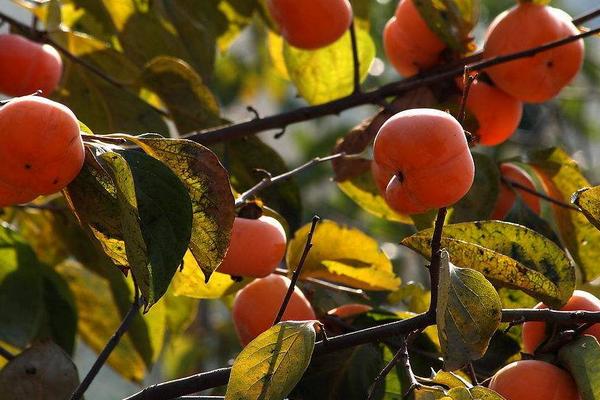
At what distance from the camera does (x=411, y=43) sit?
1479 millimetres

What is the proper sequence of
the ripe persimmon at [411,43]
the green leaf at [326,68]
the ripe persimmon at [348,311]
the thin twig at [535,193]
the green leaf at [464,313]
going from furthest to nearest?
the green leaf at [326,68] → the ripe persimmon at [411,43] → the thin twig at [535,193] → the ripe persimmon at [348,311] → the green leaf at [464,313]

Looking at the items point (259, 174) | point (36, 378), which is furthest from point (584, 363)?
point (259, 174)

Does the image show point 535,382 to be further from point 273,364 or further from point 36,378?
point 36,378

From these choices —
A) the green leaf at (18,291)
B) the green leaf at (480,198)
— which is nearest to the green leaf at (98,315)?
the green leaf at (18,291)

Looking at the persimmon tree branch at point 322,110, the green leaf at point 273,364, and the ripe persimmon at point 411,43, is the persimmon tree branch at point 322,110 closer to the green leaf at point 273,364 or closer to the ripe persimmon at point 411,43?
the ripe persimmon at point 411,43

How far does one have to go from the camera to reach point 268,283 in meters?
1.20

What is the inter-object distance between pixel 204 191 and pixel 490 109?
539mm

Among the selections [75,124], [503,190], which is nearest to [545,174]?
[503,190]

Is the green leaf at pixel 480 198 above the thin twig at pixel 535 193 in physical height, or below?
above

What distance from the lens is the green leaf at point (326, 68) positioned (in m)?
1.62

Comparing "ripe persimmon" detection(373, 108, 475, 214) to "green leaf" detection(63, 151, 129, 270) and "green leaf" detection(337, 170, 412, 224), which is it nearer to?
"green leaf" detection(63, 151, 129, 270)

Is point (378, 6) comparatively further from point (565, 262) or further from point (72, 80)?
point (565, 262)

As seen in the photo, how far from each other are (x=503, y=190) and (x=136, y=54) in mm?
634

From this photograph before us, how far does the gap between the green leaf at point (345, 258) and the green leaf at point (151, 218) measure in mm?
413
